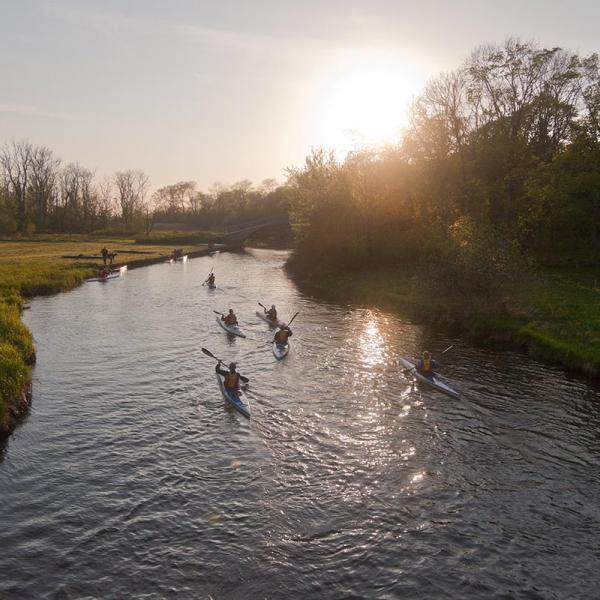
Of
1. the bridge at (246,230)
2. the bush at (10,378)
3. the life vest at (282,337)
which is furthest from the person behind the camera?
the bridge at (246,230)

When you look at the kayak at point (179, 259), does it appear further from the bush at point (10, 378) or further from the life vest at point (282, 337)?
the bush at point (10, 378)

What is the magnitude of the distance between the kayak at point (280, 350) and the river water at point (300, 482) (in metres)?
0.67

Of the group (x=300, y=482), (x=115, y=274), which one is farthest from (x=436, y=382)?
(x=115, y=274)

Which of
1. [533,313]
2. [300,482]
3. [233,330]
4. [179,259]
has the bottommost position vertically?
[300,482]

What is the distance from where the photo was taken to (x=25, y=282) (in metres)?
42.4

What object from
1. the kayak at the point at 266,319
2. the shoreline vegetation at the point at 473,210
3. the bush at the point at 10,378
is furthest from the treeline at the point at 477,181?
the bush at the point at 10,378

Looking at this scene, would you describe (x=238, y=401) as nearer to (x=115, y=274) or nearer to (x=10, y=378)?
(x=10, y=378)

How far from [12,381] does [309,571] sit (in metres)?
A: 13.5

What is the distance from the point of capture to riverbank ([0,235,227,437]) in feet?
62.6

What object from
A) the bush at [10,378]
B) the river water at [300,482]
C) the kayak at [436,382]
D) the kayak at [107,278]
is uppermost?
the kayak at [107,278]

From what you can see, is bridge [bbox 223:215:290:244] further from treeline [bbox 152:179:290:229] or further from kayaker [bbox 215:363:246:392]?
kayaker [bbox 215:363:246:392]

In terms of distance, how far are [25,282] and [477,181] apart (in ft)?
130

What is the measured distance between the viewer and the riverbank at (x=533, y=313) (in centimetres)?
2628

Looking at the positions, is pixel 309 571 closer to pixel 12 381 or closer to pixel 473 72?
pixel 12 381
